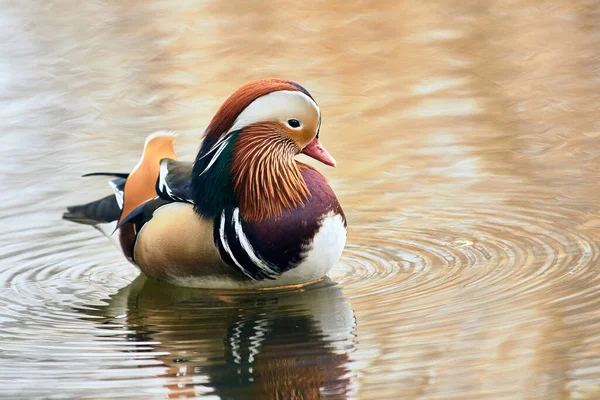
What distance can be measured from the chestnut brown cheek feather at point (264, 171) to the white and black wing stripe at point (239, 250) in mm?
78

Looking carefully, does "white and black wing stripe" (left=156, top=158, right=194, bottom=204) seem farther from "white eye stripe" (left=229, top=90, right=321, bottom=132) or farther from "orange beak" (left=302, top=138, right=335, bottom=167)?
"orange beak" (left=302, top=138, right=335, bottom=167)

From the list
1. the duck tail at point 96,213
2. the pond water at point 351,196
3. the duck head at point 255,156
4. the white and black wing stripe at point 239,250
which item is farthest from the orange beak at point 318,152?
the duck tail at point 96,213

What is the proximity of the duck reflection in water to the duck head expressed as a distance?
0.41m

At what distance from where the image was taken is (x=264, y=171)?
5402 millimetres

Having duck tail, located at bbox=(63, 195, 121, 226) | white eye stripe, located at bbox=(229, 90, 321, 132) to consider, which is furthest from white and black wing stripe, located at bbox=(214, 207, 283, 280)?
duck tail, located at bbox=(63, 195, 121, 226)

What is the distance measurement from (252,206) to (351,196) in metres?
1.38

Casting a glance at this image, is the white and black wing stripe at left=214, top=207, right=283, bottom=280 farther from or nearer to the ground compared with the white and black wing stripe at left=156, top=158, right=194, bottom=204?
Answer: nearer to the ground

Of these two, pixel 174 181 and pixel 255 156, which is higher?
pixel 255 156

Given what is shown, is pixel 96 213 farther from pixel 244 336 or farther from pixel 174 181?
pixel 244 336

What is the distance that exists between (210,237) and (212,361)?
0.93 meters

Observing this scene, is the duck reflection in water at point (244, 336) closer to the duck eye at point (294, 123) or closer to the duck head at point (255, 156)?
the duck head at point (255, 156)

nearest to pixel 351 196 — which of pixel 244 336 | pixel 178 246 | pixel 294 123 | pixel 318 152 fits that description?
pixel 318 152

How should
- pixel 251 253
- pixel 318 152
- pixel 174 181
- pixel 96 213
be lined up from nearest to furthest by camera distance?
pixel 251 253
pixel 318 152
pixel 174 181
pixel 96 213

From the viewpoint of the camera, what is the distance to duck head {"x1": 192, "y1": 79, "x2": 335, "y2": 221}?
5285mm
